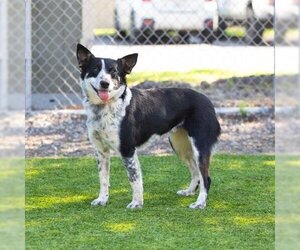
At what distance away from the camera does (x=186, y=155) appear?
597 cm

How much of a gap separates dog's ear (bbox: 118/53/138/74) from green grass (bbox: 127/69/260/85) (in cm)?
422

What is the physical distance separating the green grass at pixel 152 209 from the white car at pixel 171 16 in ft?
12.9

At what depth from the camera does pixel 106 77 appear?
5.32m

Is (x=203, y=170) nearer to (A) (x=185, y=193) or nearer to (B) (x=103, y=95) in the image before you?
(A) (x=185, y=193)

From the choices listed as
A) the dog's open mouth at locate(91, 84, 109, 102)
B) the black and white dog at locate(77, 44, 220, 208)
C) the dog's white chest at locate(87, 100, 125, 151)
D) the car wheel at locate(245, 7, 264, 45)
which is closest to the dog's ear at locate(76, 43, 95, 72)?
the black and white dog at locate(77, 44, 220, 208)

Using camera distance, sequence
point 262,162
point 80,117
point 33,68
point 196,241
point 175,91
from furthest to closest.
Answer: point 33,68 → point 80,117 → point 262,162 → point 175,91 → point 196,241

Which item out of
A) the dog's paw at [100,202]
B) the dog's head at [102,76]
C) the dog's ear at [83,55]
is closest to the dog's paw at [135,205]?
the dog's paw at [100,202]

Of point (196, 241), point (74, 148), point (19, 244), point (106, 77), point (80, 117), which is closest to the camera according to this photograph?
point (19, 244)

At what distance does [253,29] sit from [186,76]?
1.08 meters

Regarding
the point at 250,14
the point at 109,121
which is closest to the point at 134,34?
the point at 250,14

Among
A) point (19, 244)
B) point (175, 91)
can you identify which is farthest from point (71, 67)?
point (19, 244)

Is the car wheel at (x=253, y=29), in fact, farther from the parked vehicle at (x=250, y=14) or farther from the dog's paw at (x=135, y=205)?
the dog's paw at (x=135, y=205)

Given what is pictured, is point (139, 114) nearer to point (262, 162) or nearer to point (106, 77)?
point (106, 77)

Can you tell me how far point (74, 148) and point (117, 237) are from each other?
113 inches
